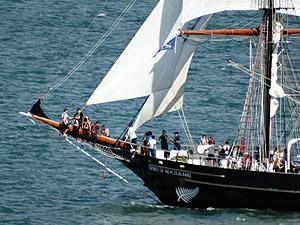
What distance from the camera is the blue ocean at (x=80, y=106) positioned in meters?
49.8

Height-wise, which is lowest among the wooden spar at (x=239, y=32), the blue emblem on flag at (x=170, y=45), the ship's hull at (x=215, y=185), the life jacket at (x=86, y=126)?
the ship's hull at (x=215, y=185)

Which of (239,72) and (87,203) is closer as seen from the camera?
(87,203)

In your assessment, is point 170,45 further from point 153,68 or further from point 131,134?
point 131,134

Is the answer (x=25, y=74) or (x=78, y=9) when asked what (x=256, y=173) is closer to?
(x=25, y=74)

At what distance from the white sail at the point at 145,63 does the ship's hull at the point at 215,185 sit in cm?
380

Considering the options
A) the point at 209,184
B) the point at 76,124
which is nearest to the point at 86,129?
the point at 76,124

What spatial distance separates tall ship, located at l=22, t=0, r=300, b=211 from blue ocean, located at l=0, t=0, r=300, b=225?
98cm

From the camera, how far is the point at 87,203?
5194 cm

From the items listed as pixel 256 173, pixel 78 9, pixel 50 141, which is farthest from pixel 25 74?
pixel 256 173

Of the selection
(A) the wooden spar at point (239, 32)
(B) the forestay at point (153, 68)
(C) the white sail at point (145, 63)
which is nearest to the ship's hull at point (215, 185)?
(B) the forestay at point (153, 68)

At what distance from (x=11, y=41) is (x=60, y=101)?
1742 cm

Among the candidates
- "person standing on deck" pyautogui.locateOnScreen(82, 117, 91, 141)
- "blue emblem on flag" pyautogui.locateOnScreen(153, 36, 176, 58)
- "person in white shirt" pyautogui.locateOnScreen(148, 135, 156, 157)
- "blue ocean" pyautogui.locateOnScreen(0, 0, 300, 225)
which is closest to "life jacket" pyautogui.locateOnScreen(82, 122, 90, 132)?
"person standing on deck" pyautogui.locateOnScreen(82, 117, 91, 141)

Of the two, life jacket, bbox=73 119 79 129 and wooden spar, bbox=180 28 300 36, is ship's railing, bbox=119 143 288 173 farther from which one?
wooden spar, bbox=180 28 300 36

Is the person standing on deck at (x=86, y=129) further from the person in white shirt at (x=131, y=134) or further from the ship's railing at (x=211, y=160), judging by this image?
the ship's railing at (x=211, y=160)
